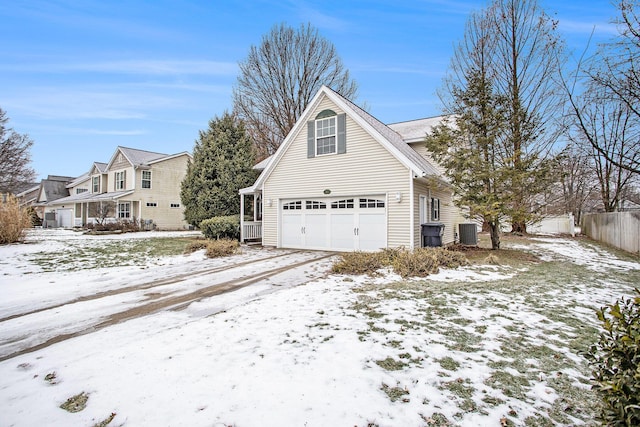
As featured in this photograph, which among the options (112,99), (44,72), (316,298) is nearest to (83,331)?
(316,298)

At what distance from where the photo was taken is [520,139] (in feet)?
36.5

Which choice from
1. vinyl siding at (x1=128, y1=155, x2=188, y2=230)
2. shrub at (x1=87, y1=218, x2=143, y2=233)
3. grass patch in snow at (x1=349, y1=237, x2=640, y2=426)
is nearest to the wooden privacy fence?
grass patch in snow at (x1=349, y1=237, x2=640, y2=426)

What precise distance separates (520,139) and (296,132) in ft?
28.4

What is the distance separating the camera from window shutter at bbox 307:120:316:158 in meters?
12.4

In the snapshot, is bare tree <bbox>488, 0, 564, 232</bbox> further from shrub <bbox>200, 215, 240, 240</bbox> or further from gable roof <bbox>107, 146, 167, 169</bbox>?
gable roof <bbox>107, 146, 167, 169</bbox>

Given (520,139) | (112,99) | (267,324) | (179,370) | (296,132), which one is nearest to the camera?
(179,370)

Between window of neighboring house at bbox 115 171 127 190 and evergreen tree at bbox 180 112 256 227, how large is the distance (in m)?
11.8

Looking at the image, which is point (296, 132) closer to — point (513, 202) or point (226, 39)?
point (226, 39)

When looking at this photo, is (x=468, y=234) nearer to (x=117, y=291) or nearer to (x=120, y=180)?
(x=117, y=291)

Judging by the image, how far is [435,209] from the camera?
13.4 m

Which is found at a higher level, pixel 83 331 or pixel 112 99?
pixel 112 99

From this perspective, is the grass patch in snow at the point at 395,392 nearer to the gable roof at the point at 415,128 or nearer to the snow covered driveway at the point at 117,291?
the snow covered driveway at the point at 117,291

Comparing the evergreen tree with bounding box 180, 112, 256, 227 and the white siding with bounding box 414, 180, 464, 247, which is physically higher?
the evergreen tree with bounding box 180, 112, 256, 227

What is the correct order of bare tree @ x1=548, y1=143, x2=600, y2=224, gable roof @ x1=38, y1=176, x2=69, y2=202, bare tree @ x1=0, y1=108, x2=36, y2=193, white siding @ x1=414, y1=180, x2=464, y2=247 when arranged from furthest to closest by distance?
gable roof @ x1=38, y1=176, x2=69, y2=202 → bare tree @ x1=0, y1=108, x2=36, y2=193 → bare tree @ x1=548, y1=143, x2=600, y2=224 → white siding @ x1=414, y1=180, x2=464, y2=247
